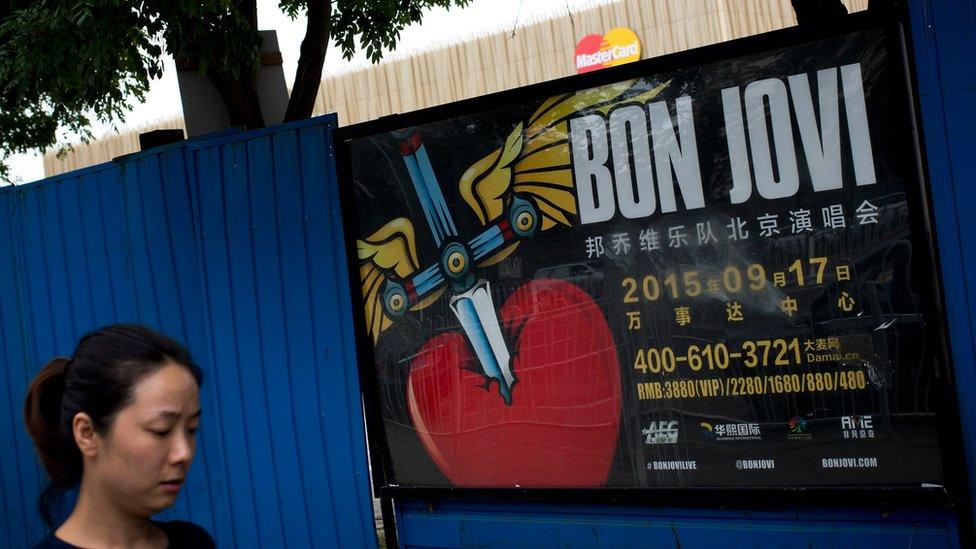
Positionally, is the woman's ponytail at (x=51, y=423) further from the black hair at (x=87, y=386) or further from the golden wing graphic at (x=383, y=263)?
the golden wing graphic at (x=383, y=263)

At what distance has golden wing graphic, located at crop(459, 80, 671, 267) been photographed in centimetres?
437

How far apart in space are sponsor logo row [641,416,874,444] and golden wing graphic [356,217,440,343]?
115 centimetres

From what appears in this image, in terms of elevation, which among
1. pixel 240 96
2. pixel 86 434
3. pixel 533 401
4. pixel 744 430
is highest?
pixel 240 96

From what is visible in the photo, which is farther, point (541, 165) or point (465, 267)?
point (465, 267)

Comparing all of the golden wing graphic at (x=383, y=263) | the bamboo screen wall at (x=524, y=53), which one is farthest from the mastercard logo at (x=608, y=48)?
the golden wing graphic at (x=383, y=263)

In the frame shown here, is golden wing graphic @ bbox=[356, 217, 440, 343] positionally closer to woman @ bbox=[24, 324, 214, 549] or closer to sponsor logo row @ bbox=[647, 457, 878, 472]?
sponsor logo row @ bbox=[647, 457, 878, 472]

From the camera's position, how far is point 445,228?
15.5 feet

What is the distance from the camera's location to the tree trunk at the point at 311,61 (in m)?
8.73

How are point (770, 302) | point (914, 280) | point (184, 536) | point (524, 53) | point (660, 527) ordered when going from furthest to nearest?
point (524, 53) < point (660, 527) < point (770, 302) < point (914, 280) < point (184, 536)

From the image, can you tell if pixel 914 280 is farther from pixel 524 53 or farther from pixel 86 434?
pixel 524 53

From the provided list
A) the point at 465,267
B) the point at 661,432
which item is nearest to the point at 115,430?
the point at 661,432

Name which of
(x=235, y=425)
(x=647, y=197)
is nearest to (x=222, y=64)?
(x=235, y=425)

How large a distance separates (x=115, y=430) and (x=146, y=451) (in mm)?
78

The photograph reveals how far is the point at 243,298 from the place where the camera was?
18.1 feet
